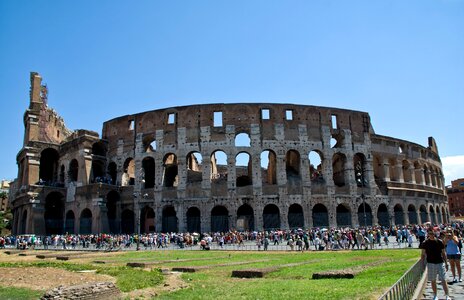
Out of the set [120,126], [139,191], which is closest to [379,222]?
[139,191]

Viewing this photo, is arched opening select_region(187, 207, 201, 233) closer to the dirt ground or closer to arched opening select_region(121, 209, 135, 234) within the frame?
arched opening select_region(121, 209, 135, 234)

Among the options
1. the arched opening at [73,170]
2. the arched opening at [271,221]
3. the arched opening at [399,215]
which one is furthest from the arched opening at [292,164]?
the arched opening at [73,170]

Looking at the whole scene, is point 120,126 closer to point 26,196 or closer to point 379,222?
point 26,196

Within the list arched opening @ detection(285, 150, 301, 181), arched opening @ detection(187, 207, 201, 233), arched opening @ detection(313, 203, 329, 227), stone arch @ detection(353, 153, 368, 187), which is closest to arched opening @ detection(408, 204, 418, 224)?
stone arch @ detection(353, 153, 368, 187)

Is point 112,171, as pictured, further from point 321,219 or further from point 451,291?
point 451,291

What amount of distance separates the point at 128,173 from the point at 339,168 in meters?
22.6

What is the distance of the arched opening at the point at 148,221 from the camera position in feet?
126

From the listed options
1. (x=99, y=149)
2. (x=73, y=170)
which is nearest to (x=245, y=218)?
(x=99, y=149)

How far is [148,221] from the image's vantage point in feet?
129

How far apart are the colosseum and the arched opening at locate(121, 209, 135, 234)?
100mm

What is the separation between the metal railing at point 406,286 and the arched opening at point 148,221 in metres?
32.6

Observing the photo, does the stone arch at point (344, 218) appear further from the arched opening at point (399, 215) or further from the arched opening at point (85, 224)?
the arched opening at point (85, 224)

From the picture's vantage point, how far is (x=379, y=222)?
39.0m

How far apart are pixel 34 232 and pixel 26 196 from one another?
12.2 feet
